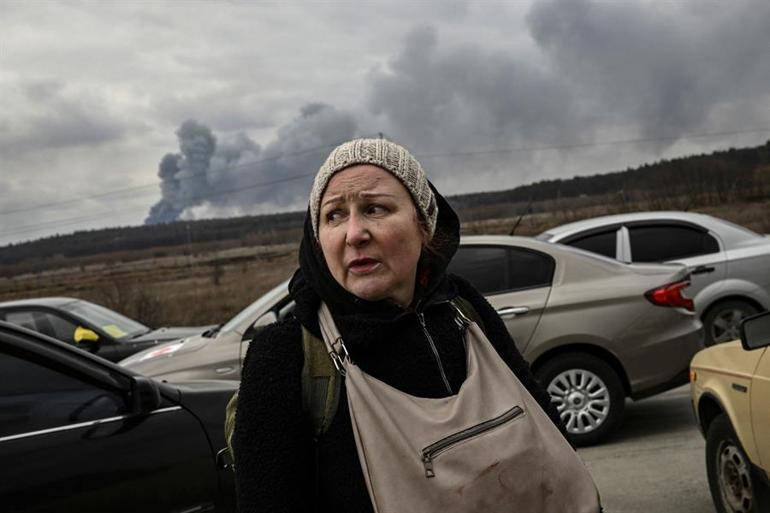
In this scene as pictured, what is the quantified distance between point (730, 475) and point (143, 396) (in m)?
2.74

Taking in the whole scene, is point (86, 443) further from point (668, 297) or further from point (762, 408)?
point (668, 297)

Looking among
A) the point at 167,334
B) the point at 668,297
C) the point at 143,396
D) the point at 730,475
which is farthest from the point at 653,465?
the point at 167,334

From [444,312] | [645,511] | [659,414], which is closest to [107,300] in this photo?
[659,414]

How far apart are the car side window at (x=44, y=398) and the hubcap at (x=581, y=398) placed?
381 cm

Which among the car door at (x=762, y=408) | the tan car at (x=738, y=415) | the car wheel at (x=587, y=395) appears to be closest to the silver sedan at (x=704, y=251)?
the car wheel at (x=587, y=395)

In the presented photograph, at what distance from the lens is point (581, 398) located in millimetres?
6449

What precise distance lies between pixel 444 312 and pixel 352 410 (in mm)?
388

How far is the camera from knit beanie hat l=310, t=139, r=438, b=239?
181 cm

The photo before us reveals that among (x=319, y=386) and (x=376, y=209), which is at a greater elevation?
(x=376, y=209)

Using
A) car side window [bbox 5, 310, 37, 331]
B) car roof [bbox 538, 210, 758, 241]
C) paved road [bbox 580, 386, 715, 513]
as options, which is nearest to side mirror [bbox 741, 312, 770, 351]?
paved road [bbox 580, 386, 715, 513]

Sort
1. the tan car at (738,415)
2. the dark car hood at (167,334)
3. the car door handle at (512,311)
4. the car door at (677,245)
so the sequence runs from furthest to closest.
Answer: the dark car hood at (167,334), the car door at (677,245), the car door handle at (512,311), the tan car at (738,415)

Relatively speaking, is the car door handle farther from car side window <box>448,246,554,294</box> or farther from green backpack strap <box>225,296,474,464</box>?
green backpack strap <box>225,296,474,464</box>

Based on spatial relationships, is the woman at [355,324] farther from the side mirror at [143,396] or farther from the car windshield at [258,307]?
the car windshield at [258,307]

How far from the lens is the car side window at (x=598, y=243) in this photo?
9172mm
